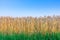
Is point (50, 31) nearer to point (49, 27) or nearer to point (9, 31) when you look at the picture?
point (49, 27)

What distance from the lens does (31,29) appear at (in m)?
7.49

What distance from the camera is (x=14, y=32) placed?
24.8ft

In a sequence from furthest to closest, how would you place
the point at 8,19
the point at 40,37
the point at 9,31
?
1. the point at 8,19
2. the point at 9,31
3. the point at 40,37

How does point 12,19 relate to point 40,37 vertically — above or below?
above

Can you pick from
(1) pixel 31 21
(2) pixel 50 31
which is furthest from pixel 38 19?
(2) pixel 50 31

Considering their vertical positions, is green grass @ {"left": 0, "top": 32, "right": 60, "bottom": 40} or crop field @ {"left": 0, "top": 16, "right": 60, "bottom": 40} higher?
crop field @ {"left": 0, "top": 16, "right": 60, "bottom": 40}

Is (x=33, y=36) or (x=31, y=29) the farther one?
(x=31, y=29)

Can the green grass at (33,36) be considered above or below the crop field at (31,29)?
below

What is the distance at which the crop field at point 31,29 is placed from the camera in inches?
284

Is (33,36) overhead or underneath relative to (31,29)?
underneath

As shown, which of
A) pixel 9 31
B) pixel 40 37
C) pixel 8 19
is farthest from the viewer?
pixel 8 19

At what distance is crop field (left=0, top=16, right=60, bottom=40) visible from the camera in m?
7.20

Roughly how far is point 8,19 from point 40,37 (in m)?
1.96

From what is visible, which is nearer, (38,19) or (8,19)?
(38,19)
